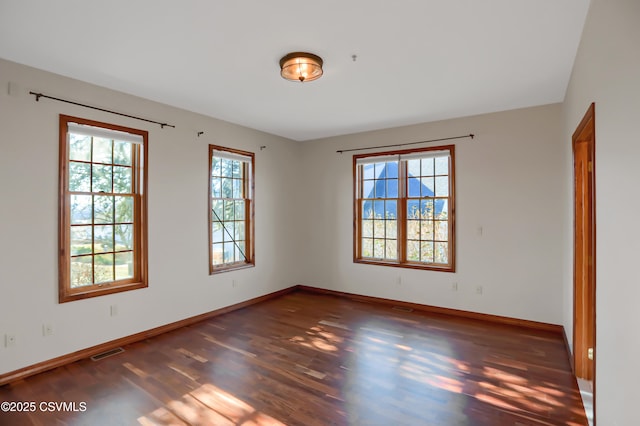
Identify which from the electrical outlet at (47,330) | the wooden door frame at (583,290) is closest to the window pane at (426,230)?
the wooden door frame at (583,290)

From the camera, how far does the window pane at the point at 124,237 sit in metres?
3.69

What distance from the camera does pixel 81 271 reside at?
134 inches

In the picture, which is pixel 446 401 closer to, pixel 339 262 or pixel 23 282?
pixel 339 262

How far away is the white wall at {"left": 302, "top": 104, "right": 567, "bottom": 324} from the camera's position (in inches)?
159

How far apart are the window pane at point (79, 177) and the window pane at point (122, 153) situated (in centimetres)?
31

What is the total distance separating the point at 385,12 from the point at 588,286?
106 inches

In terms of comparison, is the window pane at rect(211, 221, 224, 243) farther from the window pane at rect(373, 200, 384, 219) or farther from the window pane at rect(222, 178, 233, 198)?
the window pane at rect(373, 200, 384, 219)

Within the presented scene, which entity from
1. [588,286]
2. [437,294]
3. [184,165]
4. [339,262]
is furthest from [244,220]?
[588,286]

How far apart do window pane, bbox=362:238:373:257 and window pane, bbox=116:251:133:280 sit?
3.41 m

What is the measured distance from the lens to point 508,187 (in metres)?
4.30

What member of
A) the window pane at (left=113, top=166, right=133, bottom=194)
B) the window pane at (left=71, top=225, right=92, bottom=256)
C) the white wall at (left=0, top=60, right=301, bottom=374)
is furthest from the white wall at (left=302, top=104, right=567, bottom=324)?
the window pane at (left=71, top=225, right=92, bottom=256)

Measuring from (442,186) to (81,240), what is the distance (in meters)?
4.50

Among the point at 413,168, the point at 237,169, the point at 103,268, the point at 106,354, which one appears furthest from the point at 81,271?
the point at 413,168

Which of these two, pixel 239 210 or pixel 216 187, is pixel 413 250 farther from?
pixel 216 187
